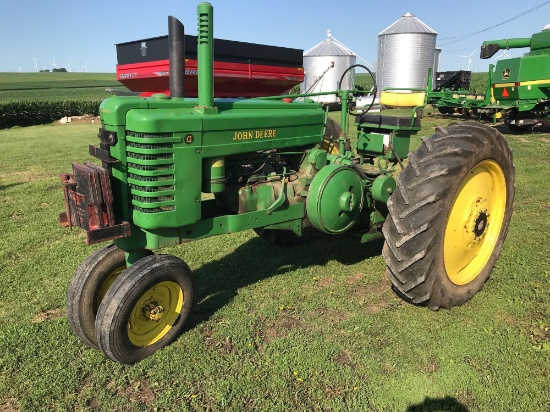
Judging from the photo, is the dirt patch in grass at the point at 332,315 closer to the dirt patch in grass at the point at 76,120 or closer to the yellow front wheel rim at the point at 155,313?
the yellow front wheel rim at the point at 155,313

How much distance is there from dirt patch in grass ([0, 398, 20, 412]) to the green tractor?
0.54m

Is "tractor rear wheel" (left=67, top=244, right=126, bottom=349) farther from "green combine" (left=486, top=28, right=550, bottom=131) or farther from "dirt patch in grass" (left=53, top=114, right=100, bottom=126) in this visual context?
"dirt patch in grass" (left=53, top=114, right=100, bottom=126)

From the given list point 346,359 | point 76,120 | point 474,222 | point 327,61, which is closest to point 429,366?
point 346,359

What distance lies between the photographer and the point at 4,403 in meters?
2.62

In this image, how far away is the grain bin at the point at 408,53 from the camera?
24.1m

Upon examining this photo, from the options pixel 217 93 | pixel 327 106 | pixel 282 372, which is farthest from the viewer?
pixel 217 93

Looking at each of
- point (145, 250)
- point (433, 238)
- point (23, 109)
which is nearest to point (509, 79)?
point (433, 238)

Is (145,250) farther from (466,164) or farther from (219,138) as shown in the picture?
(466,164)

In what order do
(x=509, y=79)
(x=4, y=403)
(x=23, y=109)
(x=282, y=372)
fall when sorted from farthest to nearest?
1. (x=23, y=109)
2. (x=509, y=79)
3. (x=282, y=372)
4. (x=4, y=403)

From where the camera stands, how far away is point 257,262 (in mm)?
4477

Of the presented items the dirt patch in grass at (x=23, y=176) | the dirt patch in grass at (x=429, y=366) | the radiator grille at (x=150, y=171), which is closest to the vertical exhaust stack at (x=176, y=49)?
the radiator grille at (x=150, y=171)

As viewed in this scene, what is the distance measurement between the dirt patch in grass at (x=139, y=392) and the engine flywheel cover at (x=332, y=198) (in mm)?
1661

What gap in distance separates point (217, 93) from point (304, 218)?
652cm

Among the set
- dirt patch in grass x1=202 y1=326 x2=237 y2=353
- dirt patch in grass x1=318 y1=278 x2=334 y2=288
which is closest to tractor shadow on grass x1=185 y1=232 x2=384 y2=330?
dirt patch in grass x1=202 y1=326 x2=237 y2=353
